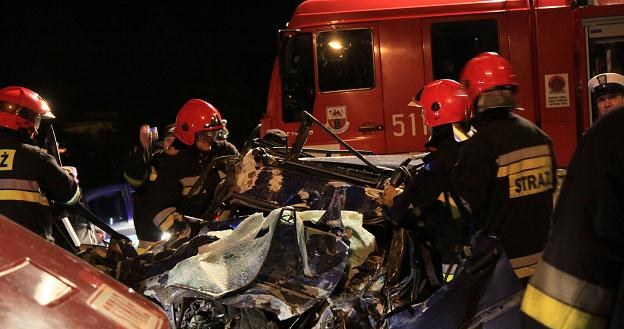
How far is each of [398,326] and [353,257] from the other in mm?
525

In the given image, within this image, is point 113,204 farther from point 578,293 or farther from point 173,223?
point 578,293

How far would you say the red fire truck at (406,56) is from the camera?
280 inches

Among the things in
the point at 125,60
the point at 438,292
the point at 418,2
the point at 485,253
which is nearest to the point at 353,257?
the point at 438,292

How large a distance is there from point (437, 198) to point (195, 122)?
229 cm

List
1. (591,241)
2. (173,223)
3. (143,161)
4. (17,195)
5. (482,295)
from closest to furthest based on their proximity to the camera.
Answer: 1. (591,241)
2. (482,295)
3. (17,195)
4. (173,223)
5. (143,161)

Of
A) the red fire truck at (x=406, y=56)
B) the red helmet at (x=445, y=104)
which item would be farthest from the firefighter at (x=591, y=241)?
the red fire truck at (x=406, y=56)

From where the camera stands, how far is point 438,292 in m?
3.16

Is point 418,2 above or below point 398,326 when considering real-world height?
above

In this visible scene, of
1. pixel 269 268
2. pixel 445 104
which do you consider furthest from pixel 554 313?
pixel 445 104

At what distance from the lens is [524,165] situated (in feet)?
10.5

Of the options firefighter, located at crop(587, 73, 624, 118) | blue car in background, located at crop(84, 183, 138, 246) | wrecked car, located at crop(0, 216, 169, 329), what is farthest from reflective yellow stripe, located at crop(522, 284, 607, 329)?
blue car in background, located at crop(84, 183, 138, 246)

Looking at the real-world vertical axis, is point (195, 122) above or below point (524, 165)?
above

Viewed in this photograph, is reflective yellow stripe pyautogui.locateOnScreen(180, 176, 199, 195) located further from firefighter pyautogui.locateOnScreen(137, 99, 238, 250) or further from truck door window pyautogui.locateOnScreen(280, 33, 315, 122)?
truck door window pyautogui.locateOnScreen(280, 33, 315, 122)

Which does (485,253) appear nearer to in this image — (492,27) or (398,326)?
(398,326)
